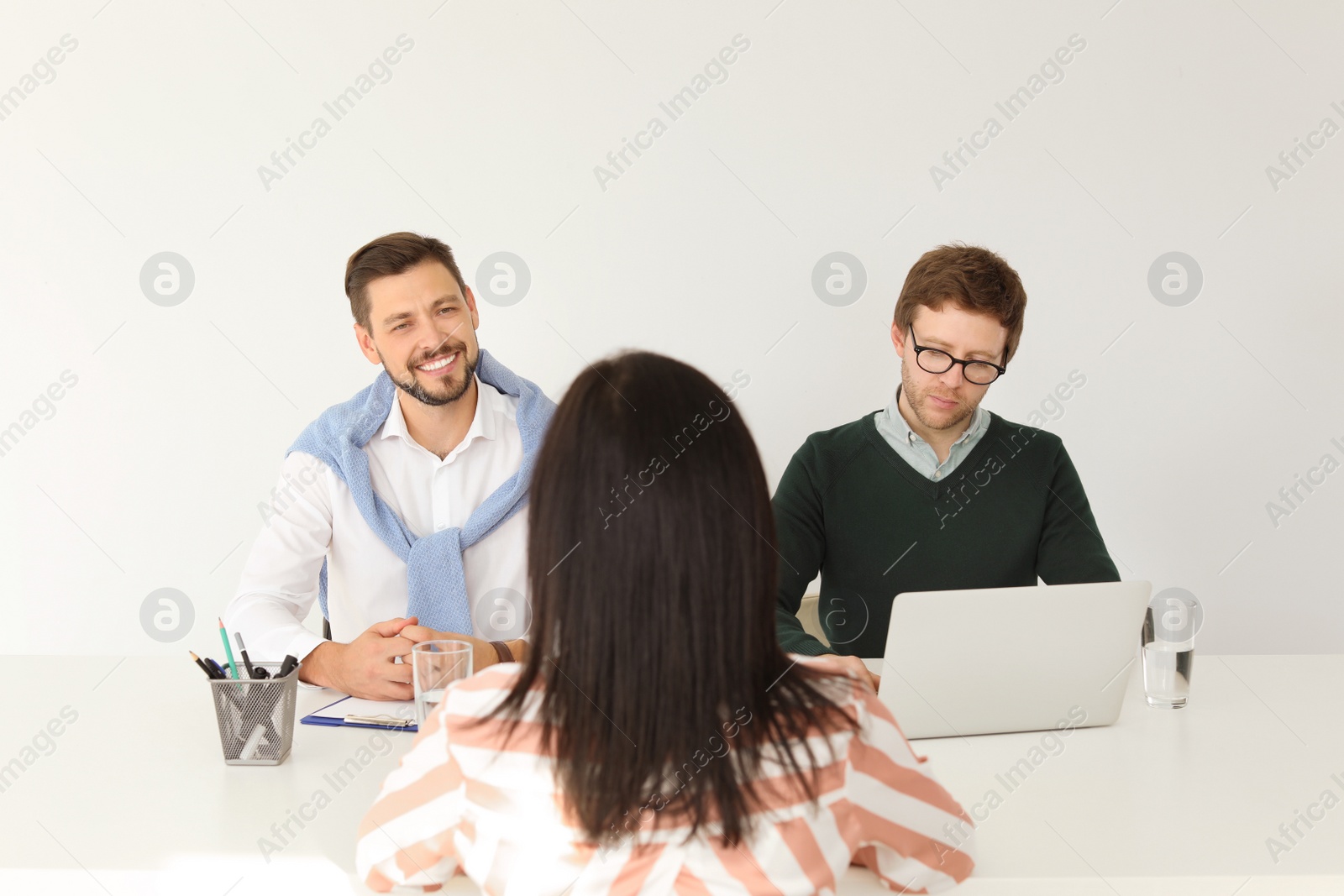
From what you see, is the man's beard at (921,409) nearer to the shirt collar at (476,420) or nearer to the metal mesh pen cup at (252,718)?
the shirt collar at (476,420)

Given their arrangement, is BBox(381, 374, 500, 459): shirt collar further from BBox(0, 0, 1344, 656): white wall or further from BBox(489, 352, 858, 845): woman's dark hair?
BBox(489, 352, 858, 845): woman's dark hair

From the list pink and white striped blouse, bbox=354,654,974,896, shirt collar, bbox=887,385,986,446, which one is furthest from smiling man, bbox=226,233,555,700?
pink and white striped blouse, bbox=354,654,974,896

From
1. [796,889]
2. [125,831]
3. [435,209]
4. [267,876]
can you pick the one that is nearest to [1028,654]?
[796,889]

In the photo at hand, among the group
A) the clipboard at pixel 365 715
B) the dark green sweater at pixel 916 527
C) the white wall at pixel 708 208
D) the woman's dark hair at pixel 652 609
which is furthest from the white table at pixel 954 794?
the white wall at pixel 708 208

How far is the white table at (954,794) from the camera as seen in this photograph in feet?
3.86

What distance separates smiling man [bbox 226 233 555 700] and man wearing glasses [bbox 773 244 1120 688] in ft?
1.93

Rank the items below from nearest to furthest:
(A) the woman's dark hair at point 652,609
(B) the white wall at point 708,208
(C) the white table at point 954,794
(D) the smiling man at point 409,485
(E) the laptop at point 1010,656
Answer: (A) the woman's dark hair at point 652,609 → (C) the white table at point 954,794 → (E) the laptop at point 1010,656 → (D) the smiling man at point 409,485 → (B) the white wall at point 708,208

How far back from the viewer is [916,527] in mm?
2301

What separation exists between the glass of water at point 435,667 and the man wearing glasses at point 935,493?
891mm

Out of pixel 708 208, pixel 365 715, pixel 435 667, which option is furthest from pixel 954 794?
pixel 708 208

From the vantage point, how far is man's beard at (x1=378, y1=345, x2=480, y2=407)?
2.24 m

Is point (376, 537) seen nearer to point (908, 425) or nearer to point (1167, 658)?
point (908, 425)

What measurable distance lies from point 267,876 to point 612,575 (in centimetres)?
56

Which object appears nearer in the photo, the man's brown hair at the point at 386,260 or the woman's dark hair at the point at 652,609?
the woman's dark hair at the point at 652,609
